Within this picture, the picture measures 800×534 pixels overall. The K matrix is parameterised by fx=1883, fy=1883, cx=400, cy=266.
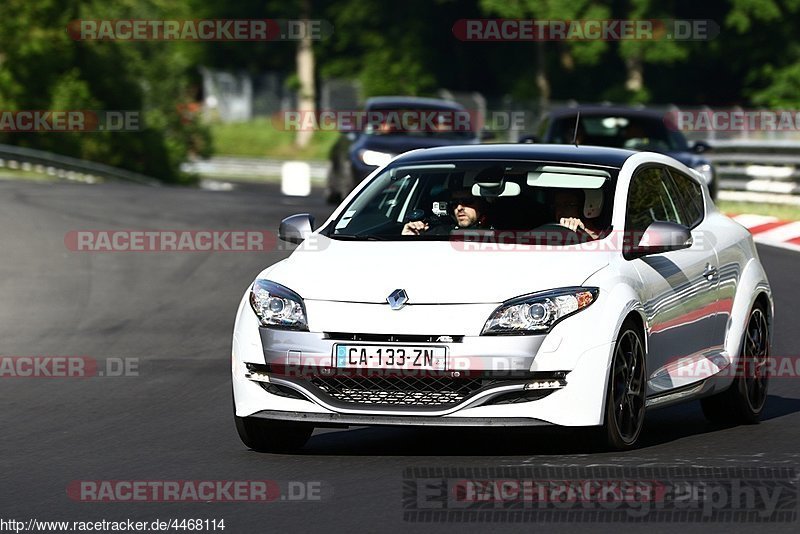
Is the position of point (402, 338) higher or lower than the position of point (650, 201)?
lower

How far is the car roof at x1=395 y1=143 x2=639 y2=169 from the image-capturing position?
10.3 metres

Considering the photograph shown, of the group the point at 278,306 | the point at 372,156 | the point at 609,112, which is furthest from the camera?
the point at 372,156

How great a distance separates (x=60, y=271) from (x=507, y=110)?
52260 mm

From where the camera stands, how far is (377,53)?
88.6 m

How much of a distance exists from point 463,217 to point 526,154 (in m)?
0.65

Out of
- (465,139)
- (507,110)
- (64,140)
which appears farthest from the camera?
(507,110)

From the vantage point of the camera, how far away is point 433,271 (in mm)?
8961

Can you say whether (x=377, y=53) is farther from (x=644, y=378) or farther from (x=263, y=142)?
(x=644, y=378)

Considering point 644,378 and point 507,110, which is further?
point 507,110

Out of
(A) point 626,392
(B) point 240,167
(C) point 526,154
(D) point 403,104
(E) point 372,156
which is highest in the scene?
(C) point 526,154

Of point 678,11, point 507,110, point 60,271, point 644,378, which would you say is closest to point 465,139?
point 60,271

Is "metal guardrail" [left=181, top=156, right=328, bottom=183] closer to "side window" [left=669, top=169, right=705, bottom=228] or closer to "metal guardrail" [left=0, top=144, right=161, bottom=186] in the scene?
"metal guardrail" [left=0, top=144, right=161, bottom=186]

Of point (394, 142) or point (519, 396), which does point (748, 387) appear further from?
point (394, 142)

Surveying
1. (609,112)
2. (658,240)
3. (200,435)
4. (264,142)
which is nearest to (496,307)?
(658,240)
